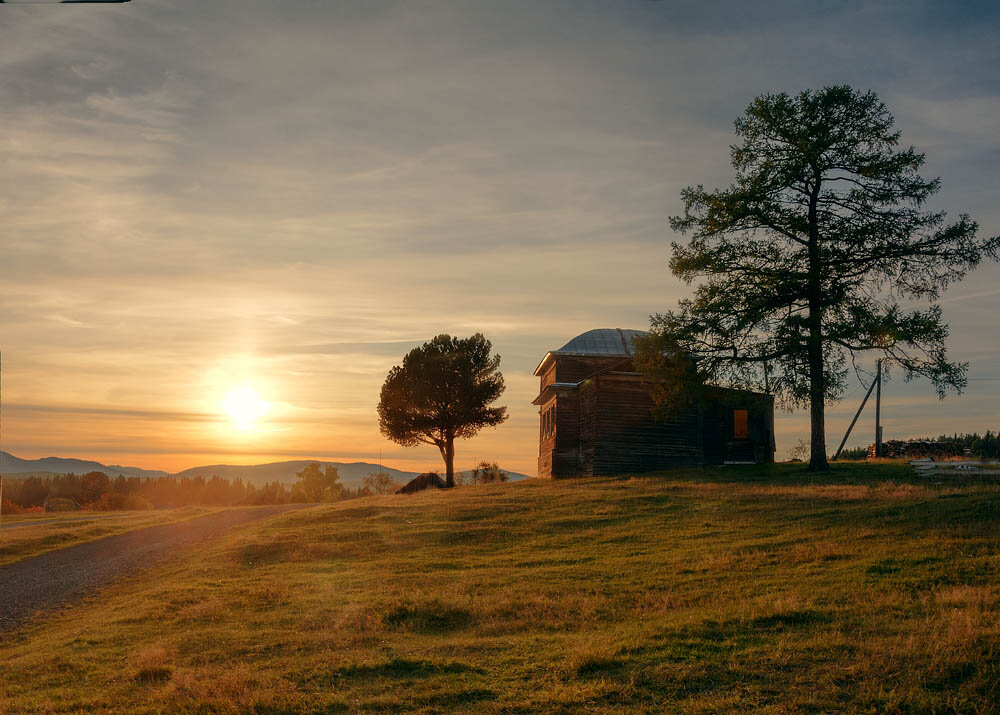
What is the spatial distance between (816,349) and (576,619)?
871 inches

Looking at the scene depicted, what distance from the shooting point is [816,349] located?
3188cm

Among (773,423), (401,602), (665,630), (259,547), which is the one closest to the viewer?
(665,630)

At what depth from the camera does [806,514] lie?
2266 centimetres

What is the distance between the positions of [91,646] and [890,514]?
19678 millimetres

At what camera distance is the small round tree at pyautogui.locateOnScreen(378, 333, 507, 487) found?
6034 centimetres

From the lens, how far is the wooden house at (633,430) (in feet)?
131

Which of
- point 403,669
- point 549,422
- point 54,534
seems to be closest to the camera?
point 403,669

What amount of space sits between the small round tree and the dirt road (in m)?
25.8

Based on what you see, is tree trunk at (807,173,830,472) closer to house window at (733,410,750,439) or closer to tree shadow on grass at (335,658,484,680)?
house window at (733,410,750,439)

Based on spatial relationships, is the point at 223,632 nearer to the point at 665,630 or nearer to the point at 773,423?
the point at 665,630

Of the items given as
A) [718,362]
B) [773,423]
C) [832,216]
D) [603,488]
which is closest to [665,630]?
[603,488]

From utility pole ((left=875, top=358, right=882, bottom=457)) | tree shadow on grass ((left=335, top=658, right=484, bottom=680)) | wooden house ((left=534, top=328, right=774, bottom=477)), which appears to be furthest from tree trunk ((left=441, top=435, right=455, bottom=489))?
tree shadow on grass ((left=335, top=658, right=484, bottom=680))

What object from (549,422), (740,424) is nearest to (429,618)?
(549,422)

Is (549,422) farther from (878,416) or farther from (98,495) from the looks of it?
(98,495)
